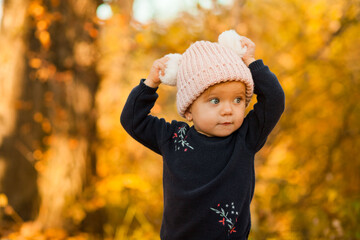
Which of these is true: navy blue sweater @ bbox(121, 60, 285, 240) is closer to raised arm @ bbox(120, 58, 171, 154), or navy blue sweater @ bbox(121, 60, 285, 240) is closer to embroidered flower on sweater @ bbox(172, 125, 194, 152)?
embroidered flower on sweater @ bbox(172, 125, 194, 152)

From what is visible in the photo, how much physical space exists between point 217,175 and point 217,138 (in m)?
0.19

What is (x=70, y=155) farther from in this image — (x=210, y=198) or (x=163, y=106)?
(x=210, y=198)

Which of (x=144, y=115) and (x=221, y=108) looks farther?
(x=144, y=115)

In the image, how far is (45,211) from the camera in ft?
15.2

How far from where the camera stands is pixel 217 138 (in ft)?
6.34

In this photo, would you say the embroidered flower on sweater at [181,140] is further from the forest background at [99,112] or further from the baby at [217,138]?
the forest background at [99,112]

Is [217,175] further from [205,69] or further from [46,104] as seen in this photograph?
[46,104]

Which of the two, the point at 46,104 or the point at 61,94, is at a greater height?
the point at 61,94

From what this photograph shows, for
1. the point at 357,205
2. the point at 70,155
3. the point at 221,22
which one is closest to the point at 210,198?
the point at 357,205

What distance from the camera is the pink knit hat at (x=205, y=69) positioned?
180cm

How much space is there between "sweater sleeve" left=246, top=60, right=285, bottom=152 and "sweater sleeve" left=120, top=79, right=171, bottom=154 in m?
0.45

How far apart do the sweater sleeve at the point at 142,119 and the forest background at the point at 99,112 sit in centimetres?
234

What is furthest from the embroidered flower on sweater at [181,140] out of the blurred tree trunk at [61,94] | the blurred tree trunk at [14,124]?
the blurred tree trunk at [14,124]

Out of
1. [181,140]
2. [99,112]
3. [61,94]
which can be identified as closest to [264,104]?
[181,140]
